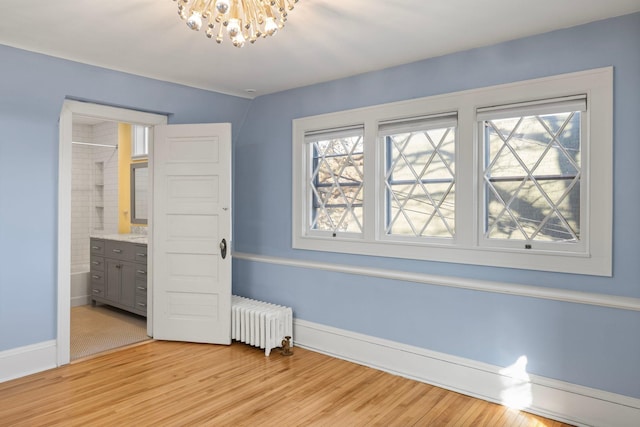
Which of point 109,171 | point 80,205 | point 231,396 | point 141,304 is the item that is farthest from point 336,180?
point 80,205

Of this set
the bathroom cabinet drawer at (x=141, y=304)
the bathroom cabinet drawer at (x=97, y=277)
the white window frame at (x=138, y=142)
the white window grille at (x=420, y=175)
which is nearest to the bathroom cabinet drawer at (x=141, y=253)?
the bathroom cabinet drawer at (x=141, y=304)

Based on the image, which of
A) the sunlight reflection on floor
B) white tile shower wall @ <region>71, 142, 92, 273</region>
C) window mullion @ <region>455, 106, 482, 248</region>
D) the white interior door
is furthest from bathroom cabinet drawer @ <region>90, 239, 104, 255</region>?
the sunlight reflection on floor

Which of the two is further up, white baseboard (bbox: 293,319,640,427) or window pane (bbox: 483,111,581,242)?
window pane (bbox: 483,111,581,242)

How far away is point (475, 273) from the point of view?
3107 mm

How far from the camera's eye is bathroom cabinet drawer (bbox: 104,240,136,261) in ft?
16.2

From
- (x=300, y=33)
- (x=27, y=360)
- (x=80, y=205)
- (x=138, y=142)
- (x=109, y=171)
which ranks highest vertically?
(x=300, y=33)

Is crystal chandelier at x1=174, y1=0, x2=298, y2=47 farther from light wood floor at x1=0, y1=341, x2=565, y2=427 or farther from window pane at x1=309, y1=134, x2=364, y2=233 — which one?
light wood floor at x1=0, y1=341, x2=565, y2=427

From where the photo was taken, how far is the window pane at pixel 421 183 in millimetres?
3311

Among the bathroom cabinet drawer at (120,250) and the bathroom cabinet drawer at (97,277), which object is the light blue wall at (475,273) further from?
the bathroom cabinet drawer at (97,277)

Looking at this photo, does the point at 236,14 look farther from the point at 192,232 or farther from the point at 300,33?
the point at 192,232

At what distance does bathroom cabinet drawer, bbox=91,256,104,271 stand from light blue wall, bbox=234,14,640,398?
2.02m

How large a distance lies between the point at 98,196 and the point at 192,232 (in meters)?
2.97

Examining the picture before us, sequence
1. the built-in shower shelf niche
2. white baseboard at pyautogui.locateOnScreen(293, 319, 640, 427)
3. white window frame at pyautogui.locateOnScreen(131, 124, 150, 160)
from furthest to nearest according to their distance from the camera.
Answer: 1. the built-in shower shelf niche
2. white window frame at pyautogui.locateOnScreen(131, 124, 150, 160)
3. white baseboard at pyautogui.locateOnScreen(293, 319, 640, 427)

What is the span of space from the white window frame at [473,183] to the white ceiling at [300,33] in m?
0.36
